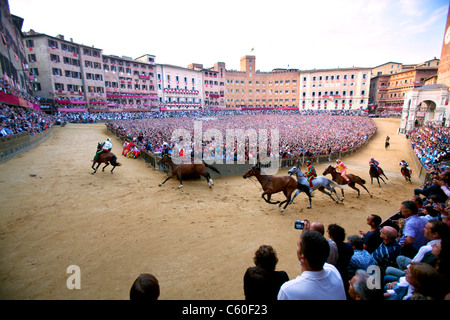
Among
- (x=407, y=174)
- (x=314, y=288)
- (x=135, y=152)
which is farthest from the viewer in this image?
(x=135, y=152)

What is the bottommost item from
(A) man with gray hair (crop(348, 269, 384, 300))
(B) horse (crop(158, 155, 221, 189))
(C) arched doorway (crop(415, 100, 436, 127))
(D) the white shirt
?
(B) horse (crop(158, 155, 221, 189))

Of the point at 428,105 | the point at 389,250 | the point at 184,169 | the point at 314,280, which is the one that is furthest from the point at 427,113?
the point at 314,280

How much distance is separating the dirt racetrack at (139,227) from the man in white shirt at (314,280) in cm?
275

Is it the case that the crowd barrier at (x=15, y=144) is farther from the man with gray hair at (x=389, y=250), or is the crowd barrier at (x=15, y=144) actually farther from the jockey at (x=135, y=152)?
the man with gray hair at (x=389, y=250)

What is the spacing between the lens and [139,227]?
6465 millimetres

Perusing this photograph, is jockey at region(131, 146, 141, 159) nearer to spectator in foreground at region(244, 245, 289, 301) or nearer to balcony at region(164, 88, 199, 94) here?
spectator in foreground at region(244, 245, 289, 301)

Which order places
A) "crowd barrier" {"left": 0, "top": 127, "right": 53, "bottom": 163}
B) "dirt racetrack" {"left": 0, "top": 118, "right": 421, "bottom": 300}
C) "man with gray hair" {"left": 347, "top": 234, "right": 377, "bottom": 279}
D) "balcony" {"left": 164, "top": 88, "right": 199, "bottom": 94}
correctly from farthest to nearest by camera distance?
"balcony" {"left": 164, "top": 88, "right": 199, "bottom": 94} → "crowd barrier" {"left": 0, "top": 127, "right": 53, "bottom": 163} → "dirt racetrack" {"left": 0, "top": 118, "right": 421, "bottom": 300} → "man with gray hair" {"left": 347, "top": 234, "right": 377, "bottom": 279}

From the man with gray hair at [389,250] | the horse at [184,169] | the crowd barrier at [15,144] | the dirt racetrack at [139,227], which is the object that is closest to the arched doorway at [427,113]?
the dirt racetrack at [139,227]

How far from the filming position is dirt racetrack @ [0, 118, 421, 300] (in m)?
4.39

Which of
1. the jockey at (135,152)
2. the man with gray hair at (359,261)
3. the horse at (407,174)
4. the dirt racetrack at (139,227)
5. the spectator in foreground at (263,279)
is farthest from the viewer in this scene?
the jockey at (135,152)

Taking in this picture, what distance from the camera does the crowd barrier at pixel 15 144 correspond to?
37.3ft

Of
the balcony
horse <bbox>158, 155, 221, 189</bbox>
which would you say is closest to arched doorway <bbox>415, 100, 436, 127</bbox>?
horse <bbox>158, 155, 221, 189</bbox>

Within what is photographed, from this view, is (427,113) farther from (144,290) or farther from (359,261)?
(144,290)

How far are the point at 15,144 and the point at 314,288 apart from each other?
17480mm
